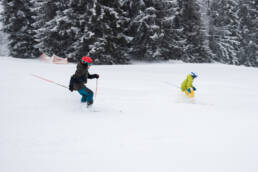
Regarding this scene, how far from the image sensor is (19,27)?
885 inches

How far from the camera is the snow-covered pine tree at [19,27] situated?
2167cm

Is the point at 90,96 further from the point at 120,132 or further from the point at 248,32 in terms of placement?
the point at 248,32

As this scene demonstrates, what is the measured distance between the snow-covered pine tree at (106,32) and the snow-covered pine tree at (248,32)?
24.8 metres

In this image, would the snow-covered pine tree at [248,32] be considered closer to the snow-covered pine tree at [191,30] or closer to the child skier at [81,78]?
the snow-covered pine tree at [191,30]

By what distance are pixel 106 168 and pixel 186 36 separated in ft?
76.7

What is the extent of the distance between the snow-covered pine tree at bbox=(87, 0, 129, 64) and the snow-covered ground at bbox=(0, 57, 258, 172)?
909cm

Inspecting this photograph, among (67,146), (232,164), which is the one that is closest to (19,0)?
(67,146)

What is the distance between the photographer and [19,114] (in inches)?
189

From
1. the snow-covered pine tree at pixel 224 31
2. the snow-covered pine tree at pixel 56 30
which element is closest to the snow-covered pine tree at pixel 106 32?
the snow-covered pine tree at pixel 56 30

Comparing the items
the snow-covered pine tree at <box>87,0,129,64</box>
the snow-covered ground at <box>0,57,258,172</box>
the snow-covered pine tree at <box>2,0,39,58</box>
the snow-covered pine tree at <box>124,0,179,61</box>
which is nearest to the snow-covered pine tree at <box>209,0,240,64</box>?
the snow-covered pine tree at <box>124,0,179,61</box>

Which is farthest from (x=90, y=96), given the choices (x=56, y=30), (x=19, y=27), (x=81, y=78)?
(x=19, y=27)

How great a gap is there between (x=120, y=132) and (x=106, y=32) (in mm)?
13802

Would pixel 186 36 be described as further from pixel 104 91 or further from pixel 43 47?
pixel 104 91

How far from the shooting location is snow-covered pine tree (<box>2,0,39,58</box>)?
21.7 meters
